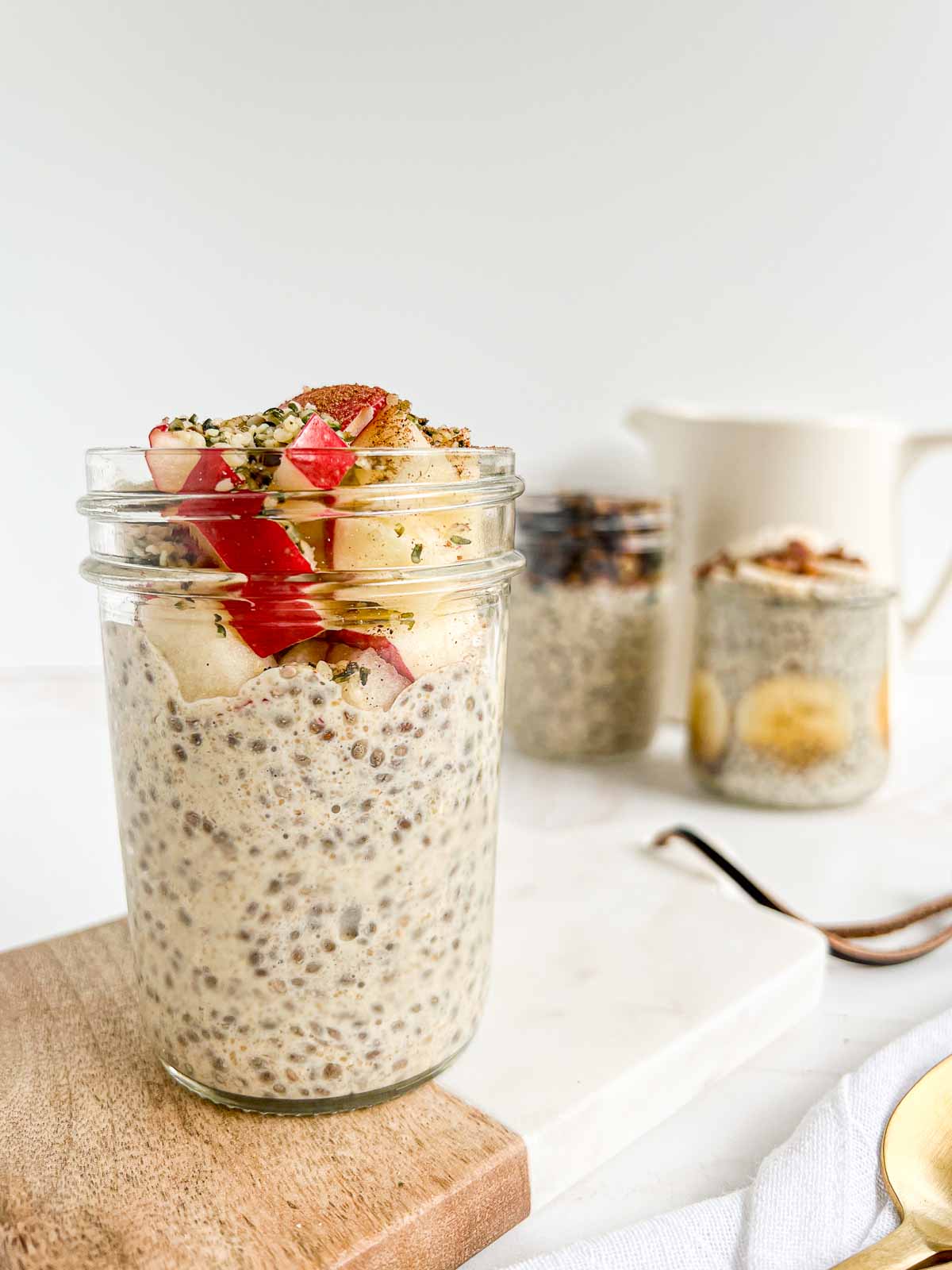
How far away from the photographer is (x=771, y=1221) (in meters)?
0.44

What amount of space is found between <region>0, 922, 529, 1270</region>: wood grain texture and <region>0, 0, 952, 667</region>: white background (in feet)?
3.23

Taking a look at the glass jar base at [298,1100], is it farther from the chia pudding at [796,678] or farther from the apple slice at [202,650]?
the chia pudding at [796,678]

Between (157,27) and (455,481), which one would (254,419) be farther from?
(157,27)

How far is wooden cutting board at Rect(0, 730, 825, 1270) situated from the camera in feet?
1.34

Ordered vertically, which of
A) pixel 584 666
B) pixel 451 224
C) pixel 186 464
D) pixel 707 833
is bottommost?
pixel 707 833

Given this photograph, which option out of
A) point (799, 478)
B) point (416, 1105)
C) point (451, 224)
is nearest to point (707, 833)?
point (799, 478)

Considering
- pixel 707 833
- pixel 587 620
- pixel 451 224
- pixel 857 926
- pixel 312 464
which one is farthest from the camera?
pixel 451 224

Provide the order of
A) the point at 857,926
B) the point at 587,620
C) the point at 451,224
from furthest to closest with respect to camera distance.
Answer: the point at 451,224 → the point at 587,620 → the point at 857,926

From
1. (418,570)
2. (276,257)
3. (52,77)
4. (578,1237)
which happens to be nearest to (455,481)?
(418,570)

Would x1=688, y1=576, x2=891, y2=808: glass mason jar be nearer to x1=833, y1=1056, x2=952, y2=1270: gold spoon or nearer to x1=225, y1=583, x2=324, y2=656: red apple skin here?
x1=833, y1=1056, x2=952, y2=1270: gold spoon

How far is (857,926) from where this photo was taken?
28.1 inches

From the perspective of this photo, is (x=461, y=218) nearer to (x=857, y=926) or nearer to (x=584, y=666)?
(x=584, y=666)

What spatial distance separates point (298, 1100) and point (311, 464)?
277mm

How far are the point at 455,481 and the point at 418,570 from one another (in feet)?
0.13
